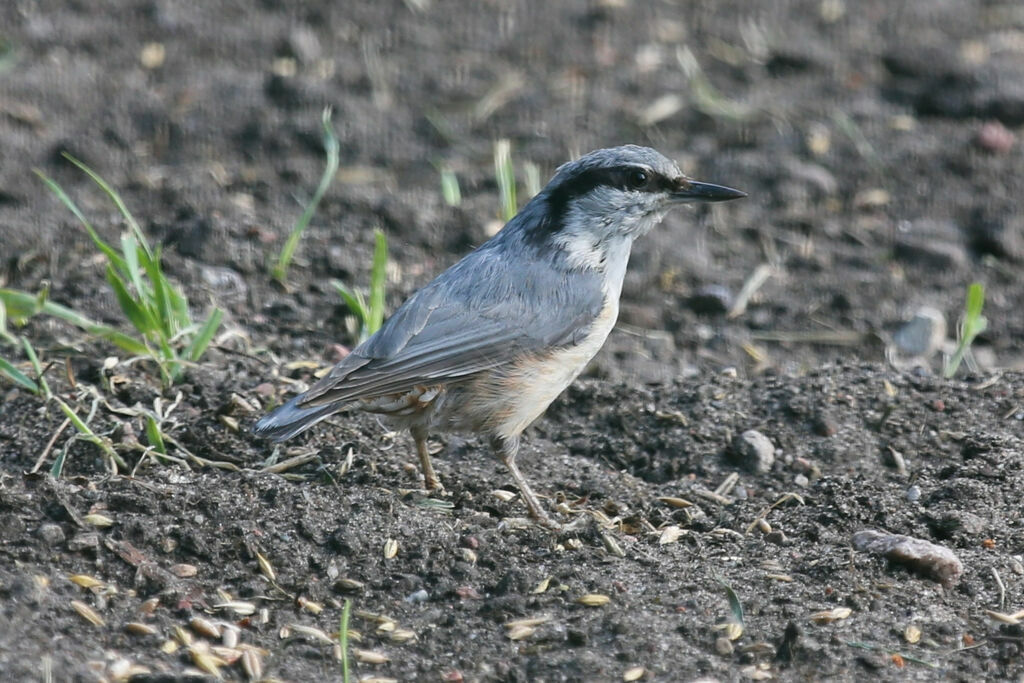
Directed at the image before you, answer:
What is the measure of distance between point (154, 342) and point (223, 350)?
266mm

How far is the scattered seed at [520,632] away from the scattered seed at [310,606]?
54 cm

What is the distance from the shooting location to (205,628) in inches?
144

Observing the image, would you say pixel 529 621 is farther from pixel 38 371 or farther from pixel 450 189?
pixel 450 189

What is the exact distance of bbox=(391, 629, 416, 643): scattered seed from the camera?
12.3 feet

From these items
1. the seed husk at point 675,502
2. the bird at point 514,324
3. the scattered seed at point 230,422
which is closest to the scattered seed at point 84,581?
the bird at point 514,324

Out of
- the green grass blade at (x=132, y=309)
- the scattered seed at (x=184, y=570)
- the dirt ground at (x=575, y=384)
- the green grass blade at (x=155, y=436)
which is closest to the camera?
the dirt ground at (x=575, y=384)

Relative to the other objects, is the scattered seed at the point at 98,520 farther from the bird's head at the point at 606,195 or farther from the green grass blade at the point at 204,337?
the bird's head at the point at 606,195

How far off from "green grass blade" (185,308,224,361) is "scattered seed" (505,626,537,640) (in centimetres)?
187

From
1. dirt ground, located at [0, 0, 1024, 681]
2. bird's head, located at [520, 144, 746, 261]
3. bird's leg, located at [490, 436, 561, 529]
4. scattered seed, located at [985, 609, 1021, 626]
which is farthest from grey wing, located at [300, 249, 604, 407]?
scattered seed, located at [985, 609, 1021, 626]

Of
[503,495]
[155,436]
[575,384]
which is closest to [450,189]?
[575,384]

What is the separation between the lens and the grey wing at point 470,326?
14.4 feet

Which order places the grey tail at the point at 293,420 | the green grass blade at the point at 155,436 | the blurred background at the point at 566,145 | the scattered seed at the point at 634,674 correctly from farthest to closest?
1. the blurred background at the point at 566,145
2. the green grass blade at the point at 155,436
3. the grey tail at the point at 293,420
4. the scattered seed at the point at 634,674

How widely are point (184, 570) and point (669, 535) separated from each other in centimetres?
151

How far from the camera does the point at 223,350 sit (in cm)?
528
